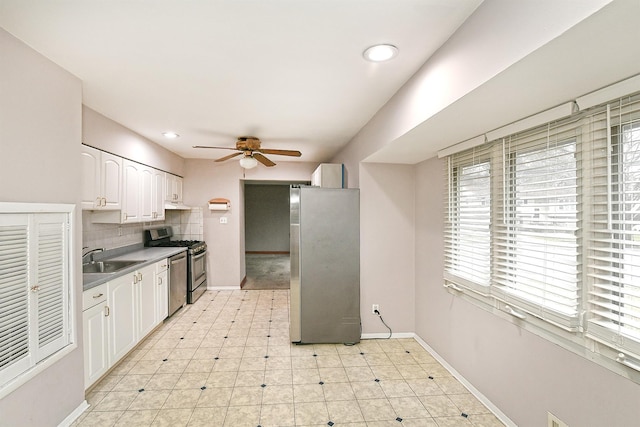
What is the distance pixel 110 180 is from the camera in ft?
10.1

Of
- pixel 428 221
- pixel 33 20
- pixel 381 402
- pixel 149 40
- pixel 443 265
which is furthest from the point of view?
pixel 428 221

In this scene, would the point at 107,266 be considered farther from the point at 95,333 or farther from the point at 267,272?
the point at 267,272

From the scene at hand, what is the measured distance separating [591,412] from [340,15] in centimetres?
234

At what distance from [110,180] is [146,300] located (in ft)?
4.53

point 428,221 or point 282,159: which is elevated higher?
point 282,159

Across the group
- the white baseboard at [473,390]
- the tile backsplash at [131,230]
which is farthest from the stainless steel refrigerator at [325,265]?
the tile backsplash at [131,230]

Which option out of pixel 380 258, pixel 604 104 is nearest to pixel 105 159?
pixel 380 258

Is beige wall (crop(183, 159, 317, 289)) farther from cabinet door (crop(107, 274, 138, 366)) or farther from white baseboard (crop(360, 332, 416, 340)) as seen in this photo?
white baseboard (crop(360, 332, 416, 340))

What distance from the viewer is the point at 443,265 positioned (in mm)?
2824

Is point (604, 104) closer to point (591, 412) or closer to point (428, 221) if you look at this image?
point (591, 412)

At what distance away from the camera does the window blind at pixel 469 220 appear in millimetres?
2271

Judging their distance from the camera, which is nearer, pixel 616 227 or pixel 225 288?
pixel 616 227

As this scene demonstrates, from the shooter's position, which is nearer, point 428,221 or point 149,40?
point 149,40

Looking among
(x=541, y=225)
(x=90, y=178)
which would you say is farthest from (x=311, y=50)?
(x=90, y=178)
